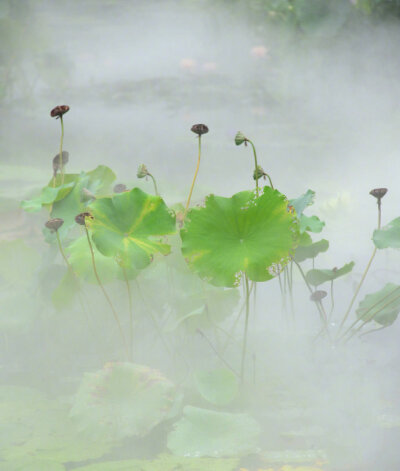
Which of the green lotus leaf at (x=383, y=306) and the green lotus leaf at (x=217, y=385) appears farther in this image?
the green lotus leaf at (x=383, y=306)

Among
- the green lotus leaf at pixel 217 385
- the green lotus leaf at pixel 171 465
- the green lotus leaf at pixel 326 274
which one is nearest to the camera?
the green lotus leaf at pixel 171 465

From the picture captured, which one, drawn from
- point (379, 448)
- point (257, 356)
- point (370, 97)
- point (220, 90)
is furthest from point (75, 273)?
point (370, 97)

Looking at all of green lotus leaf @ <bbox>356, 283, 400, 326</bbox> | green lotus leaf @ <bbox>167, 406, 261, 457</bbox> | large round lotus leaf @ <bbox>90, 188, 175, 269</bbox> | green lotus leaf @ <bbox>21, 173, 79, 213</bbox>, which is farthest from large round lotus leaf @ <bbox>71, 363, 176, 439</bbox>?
green lotus leaf @ <bbox>356, 283, 400, 326</bbox>

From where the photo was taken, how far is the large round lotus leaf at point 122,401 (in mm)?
835

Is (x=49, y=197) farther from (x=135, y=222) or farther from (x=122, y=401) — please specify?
(x=122, y=401)

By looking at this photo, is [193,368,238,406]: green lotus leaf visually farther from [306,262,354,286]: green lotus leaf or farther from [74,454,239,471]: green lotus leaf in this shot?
[306,262,354,286]: green lotus leaf

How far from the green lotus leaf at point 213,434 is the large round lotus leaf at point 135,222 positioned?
24 cm

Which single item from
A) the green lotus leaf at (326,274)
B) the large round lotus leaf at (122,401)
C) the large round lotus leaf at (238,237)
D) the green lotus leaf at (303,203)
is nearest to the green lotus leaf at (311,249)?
the green lotus leaf at (326,274)

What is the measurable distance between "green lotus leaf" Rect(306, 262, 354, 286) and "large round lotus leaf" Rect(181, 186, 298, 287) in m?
0.25

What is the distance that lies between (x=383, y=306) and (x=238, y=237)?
0.36m

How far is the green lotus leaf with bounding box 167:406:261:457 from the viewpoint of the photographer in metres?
0.82

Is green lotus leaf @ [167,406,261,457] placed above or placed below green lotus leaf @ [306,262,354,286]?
below

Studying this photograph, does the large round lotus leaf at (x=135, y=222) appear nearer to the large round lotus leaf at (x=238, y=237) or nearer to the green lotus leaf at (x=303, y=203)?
the large round lotus leaf at (x=238, y=237)

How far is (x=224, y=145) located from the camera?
2.11 metres
